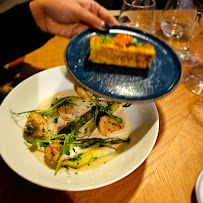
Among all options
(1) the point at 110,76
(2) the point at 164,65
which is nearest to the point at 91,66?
(1) the point at 110,76

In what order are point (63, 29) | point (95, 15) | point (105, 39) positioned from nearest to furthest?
1. point (105, 39)
2. point (95, 15)
3. point (63, 29)

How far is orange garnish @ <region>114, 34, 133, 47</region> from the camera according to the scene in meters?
1.07

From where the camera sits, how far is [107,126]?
1035 mm

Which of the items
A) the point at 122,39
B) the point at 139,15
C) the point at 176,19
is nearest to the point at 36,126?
the point at 122,39

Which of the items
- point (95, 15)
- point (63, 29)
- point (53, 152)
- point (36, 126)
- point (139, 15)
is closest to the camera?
point (53, 152)

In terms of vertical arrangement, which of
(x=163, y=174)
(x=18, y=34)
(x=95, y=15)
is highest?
(x=95, y=15)

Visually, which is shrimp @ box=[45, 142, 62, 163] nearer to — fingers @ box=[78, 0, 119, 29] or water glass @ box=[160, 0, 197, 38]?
fingers @ box=[78, 0, 119, 29]

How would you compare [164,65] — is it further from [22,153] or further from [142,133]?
[22,153]

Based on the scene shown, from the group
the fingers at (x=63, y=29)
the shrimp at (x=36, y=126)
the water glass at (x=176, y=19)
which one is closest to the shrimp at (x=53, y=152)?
the shrimp at (x=36, y=126)

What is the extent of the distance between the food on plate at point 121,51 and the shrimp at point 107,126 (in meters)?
0.32

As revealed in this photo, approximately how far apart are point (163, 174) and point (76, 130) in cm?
47

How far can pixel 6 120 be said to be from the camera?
38.4 inches

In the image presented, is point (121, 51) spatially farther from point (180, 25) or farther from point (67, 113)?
point (180, 25)

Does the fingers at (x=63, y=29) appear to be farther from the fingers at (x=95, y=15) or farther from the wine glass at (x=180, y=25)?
the wine glass at (x=180, y=25)
